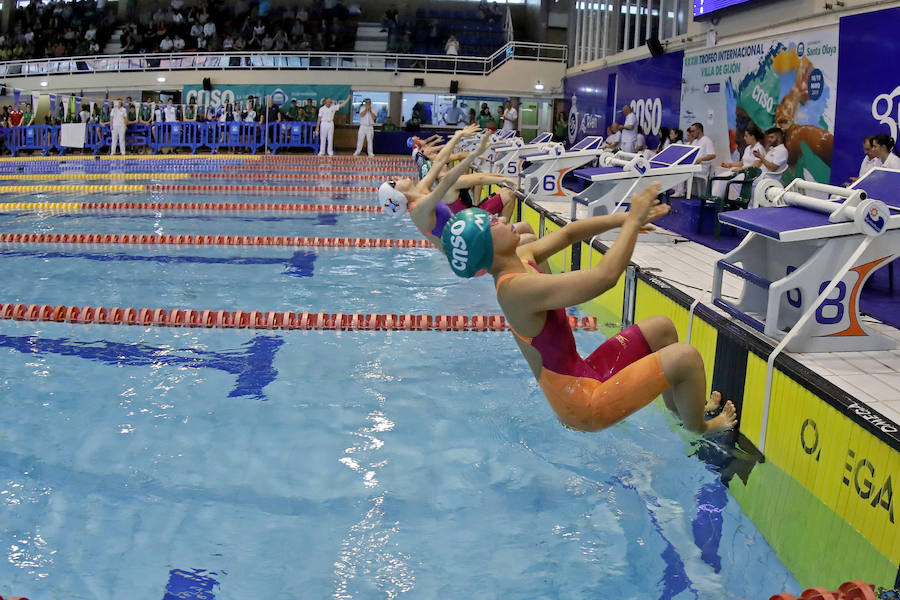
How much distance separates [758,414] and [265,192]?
39.7 feet

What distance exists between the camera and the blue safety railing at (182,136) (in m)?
22.9

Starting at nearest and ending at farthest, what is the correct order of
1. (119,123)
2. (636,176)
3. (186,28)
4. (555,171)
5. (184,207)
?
1. (636,176)
2. (555,171)
3. (184,207)
4. (119,123)
5. (186,28)

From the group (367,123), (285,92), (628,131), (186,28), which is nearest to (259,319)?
(628,131)

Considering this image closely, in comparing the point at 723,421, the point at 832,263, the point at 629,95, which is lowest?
the point at 723,421

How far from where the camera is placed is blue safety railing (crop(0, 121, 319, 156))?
75.3 feet

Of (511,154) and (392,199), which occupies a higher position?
(511,154)

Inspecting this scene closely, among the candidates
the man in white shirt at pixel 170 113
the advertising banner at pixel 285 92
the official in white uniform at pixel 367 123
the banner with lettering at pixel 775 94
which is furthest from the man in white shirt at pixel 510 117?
the man in white shirt at pixel 170 113

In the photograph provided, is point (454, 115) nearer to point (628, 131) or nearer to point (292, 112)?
point (292, 112)

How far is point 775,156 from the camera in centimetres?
886

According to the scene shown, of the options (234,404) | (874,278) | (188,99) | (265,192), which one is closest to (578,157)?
(874,278)

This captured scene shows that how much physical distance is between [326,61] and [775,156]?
59.3 feet

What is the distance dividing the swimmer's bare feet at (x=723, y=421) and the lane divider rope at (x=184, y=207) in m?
9.72

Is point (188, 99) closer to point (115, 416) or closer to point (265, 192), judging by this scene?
point (265, 192)

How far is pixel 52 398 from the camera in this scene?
4.97 m
